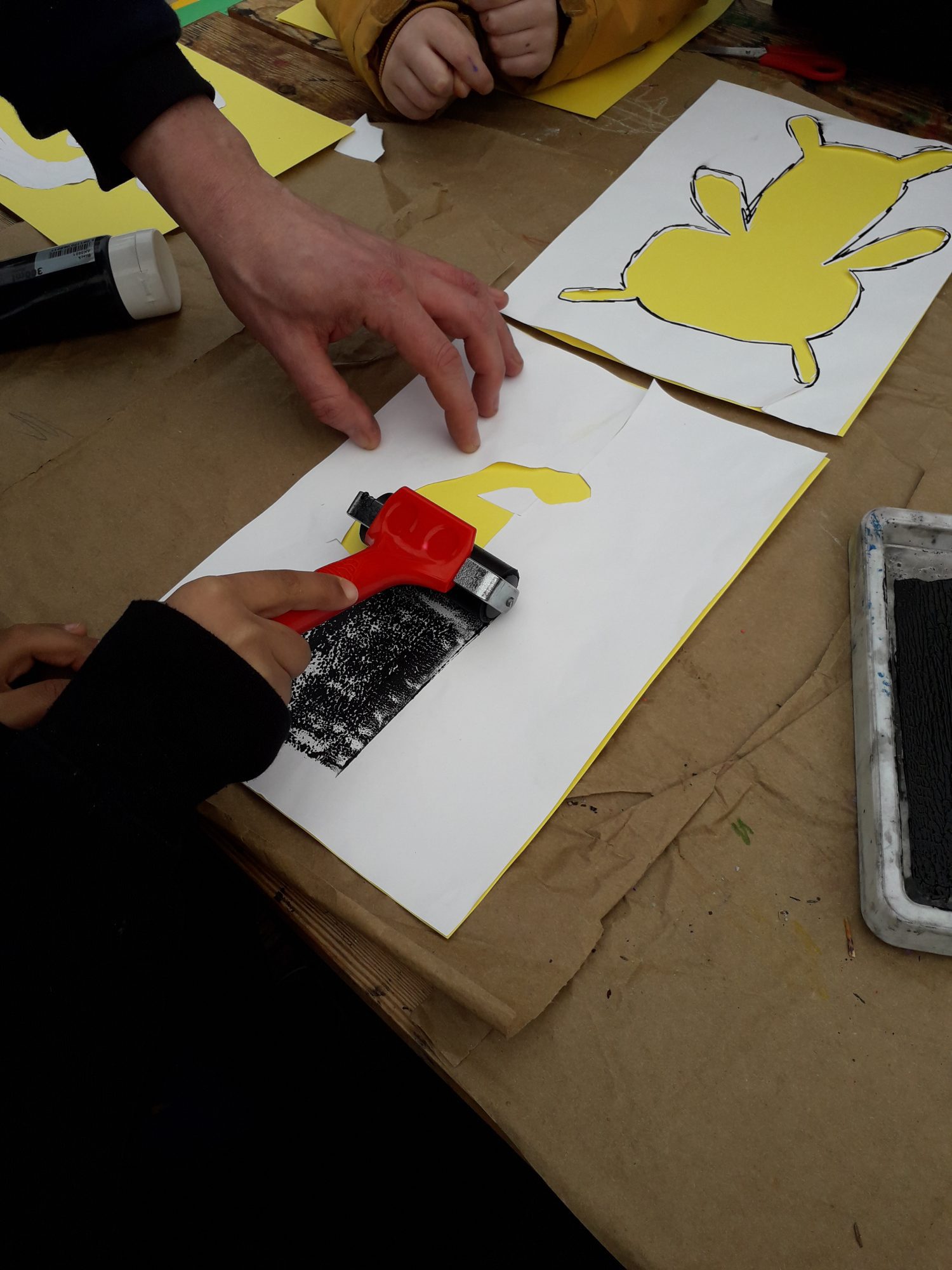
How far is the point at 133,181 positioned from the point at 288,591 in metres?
0.73

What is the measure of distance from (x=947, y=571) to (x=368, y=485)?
0.49 meters

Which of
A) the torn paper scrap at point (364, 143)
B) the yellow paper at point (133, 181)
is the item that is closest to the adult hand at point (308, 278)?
the yellow paper at point (133, 181)

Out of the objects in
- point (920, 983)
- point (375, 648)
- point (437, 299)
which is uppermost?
point (437, 299)

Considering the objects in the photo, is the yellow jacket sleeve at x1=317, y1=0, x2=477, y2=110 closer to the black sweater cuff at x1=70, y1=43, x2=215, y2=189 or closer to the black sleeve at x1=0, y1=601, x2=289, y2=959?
Result: the black sweater cuff at x1=70, y1=43, x2=215, y2=189

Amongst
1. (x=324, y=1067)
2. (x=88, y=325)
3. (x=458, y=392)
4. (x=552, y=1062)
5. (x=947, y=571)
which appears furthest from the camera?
(x=324, y=1067)

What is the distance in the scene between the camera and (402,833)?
1.93ft

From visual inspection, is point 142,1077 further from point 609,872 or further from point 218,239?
point 218,239

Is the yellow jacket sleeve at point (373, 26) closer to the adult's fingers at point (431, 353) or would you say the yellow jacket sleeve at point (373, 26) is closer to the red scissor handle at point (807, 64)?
the red scissor handle at point (807, 64)

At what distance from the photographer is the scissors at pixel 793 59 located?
3.50ft

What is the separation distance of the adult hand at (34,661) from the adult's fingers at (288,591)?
0.16 metres

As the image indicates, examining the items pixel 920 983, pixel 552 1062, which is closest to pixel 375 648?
pixel 552 1062

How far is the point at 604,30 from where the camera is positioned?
1047mm

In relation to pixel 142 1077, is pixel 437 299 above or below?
above

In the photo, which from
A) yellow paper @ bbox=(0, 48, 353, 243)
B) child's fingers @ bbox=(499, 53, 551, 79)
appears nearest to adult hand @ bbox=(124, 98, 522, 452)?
yellow paper @ bbox=(0, 48, 353, 243)
